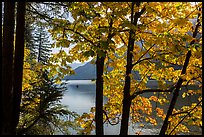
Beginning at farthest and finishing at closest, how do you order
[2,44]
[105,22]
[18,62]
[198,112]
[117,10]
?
[198,112]
[105,22]
[117,10]
[18,62]
[2,44]

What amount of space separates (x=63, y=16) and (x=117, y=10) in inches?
67.2

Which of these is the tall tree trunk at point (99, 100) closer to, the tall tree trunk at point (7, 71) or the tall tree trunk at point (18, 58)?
the tall tree trunk at point (18, 58)

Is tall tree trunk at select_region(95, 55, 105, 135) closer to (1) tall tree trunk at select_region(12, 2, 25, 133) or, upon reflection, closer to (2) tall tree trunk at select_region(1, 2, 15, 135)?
(1) tall tree trunk at select_region(12, 2, 25, 133)

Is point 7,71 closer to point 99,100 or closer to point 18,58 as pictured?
point 18,58

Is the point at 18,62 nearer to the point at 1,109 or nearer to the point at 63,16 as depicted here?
the point at 1,109

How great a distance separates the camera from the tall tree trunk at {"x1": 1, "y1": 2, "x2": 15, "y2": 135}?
11.2ft

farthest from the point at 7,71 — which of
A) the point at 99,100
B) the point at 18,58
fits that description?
the point at 99,100

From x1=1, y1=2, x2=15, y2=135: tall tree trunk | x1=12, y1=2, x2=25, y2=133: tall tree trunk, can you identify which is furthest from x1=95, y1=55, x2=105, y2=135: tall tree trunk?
x1=1, y1=2, x2=15, y2=135: tall tree trunk

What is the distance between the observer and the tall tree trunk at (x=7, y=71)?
3424mm

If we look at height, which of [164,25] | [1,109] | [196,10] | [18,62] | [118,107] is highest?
[196,10]

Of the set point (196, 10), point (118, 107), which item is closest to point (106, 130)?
point (118, 107)

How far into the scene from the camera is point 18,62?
15.0ft

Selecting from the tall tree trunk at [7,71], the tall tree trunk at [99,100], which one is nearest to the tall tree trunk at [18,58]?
the tall tree trunk at [7,71]

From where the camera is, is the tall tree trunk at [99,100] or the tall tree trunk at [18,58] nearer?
the tall tree trunk at [18,58]
